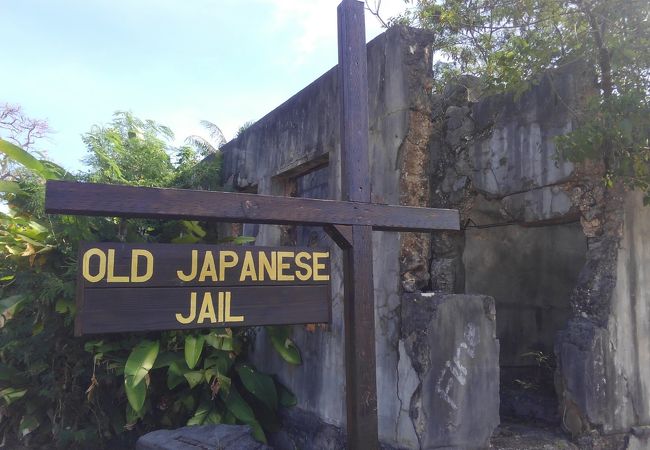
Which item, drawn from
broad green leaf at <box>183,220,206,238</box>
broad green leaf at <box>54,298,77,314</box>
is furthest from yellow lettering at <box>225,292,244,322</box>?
broad green leaf at <box>183,220,206,238</box>

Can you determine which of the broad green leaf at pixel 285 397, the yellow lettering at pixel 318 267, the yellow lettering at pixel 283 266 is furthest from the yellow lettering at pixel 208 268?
the broad green leaf at pixel 285 397

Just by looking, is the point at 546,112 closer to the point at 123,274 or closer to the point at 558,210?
the point at 558,210

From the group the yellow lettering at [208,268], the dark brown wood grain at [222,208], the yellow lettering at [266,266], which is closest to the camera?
the dark brown wood grain at [222,208]

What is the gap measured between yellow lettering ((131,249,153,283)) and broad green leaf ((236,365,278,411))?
380cm

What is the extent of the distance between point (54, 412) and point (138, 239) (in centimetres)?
215

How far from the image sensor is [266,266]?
288 cm

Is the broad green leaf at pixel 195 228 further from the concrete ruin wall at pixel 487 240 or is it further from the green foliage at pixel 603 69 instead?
the green foliage at pixel 603 69

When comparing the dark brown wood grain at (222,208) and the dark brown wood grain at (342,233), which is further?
the dark brown wood grain at (342,233)

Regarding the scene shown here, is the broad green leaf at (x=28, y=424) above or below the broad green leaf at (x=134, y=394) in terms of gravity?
below

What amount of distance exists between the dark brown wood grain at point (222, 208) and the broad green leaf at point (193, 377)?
12.4 ft

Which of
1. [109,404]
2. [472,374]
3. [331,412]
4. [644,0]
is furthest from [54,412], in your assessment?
[644,0]

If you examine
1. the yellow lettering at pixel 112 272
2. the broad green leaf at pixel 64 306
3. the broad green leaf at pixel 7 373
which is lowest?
the broad green leaf at pixel 7 373

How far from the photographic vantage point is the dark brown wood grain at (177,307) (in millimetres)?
2516

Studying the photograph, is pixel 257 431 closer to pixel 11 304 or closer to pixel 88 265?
pixel 11 304
